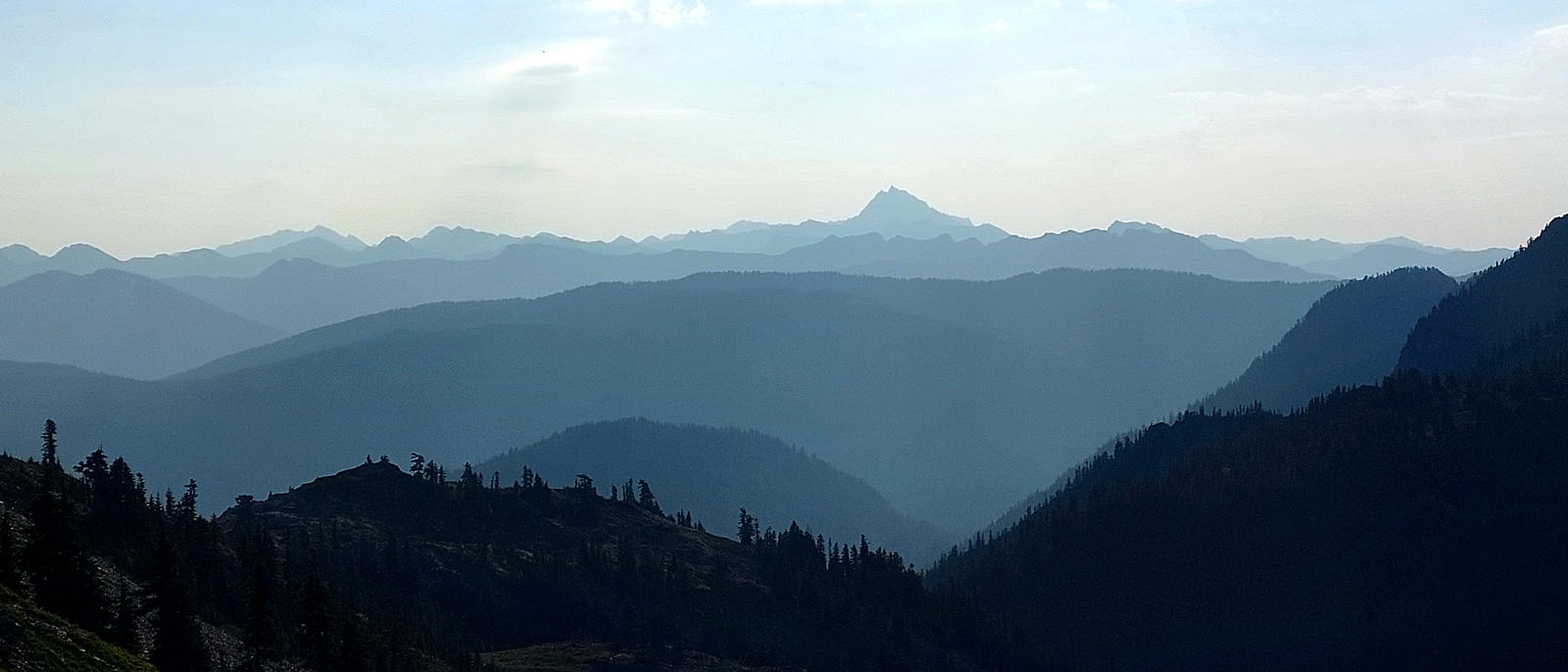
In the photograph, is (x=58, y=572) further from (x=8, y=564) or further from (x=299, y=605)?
(x=299, y=605)

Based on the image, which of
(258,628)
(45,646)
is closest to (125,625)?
(258,628)

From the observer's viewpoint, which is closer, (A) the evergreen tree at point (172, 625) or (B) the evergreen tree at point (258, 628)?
(A) the evergreen tree at point (172, 625)

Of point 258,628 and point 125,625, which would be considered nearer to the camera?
point 125,625

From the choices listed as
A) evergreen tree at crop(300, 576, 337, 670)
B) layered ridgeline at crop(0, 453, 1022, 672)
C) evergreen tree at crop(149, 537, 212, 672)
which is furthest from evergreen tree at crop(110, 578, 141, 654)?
evergreen tree at crop(300, 576, 337, 670)

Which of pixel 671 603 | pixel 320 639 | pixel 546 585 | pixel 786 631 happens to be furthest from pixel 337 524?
pixel 320 639

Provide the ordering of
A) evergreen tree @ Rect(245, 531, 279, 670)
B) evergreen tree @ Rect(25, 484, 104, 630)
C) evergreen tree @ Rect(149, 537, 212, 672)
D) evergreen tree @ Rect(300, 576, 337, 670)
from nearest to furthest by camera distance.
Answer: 1. evergreen tree @ Rect(25, 484, 104, 630)
2. evergreen tree @ Rect(149, 537, 212, 672)
3. evergreen tree @ Rect(245, 531, 279, 670)
4. evergreen tree @ Rect(300, 576, 337, 670)

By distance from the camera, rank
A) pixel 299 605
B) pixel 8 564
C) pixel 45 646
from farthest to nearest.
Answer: pixel 299 605 → pixel 8 564 → pixel 45 646

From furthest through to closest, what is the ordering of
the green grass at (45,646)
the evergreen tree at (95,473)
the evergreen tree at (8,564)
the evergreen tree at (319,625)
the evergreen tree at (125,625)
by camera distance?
the evergreen tree at (95,473) → the evergreen tree at (319,625) → the evergreen tree at (125,625) → the evergreen tree at (8,564) → the green grass at (45,646)

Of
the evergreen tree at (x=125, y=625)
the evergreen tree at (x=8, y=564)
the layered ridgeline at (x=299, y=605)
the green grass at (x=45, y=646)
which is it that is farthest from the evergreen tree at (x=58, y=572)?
the green grass at (x=45, y=646)

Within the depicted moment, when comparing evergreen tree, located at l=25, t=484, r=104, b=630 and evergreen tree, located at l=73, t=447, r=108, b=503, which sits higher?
evergreen tree, located at l=73, t=447, r=108, b=503

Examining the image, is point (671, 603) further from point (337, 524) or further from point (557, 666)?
point (337, 524)

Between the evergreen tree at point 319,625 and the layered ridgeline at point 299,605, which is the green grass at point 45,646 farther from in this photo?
the evergreen tree at point 319,625

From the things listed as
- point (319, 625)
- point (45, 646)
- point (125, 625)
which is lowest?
point (319, 625)

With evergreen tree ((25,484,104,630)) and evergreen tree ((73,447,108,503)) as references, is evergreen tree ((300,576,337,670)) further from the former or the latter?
evergreen tree ((73,447,108,503))
